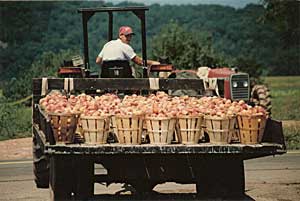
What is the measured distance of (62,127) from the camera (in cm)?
677

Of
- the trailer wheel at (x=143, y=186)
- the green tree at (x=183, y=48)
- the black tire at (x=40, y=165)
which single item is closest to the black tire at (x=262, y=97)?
the green tree at (x=183, y=48)

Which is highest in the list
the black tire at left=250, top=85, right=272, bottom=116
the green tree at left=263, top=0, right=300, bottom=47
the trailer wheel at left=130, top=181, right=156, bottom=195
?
the green tree at left=263, top=0, right=300, bottom=47

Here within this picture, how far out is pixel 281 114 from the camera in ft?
89.3

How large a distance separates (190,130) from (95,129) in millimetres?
831

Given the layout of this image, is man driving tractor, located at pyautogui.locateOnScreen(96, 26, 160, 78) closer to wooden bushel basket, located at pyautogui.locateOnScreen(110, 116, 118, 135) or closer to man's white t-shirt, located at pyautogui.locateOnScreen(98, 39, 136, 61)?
man's white t-shirt, located at pyautogui.locateOnScreen(98, 39, 136, 61)

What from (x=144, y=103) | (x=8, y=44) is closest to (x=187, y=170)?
(x=144, y=103)

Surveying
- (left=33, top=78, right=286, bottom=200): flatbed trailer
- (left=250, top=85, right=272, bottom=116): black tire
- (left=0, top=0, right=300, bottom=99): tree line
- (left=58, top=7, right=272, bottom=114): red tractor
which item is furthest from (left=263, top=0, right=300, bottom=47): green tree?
(left=33, top=78, right=286, bottom=200): flatbed trailer

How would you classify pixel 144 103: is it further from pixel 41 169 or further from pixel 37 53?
pixel 37 53

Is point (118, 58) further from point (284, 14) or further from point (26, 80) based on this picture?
point (26, 80)

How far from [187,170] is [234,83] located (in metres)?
8.76

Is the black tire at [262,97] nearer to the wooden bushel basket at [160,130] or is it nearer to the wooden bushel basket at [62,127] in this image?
the wooden bushel basket at [160,130]

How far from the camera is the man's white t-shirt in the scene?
34.3 ft

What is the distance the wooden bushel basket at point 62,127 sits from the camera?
6.77 metres

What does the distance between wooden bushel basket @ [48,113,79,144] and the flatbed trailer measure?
90mm
